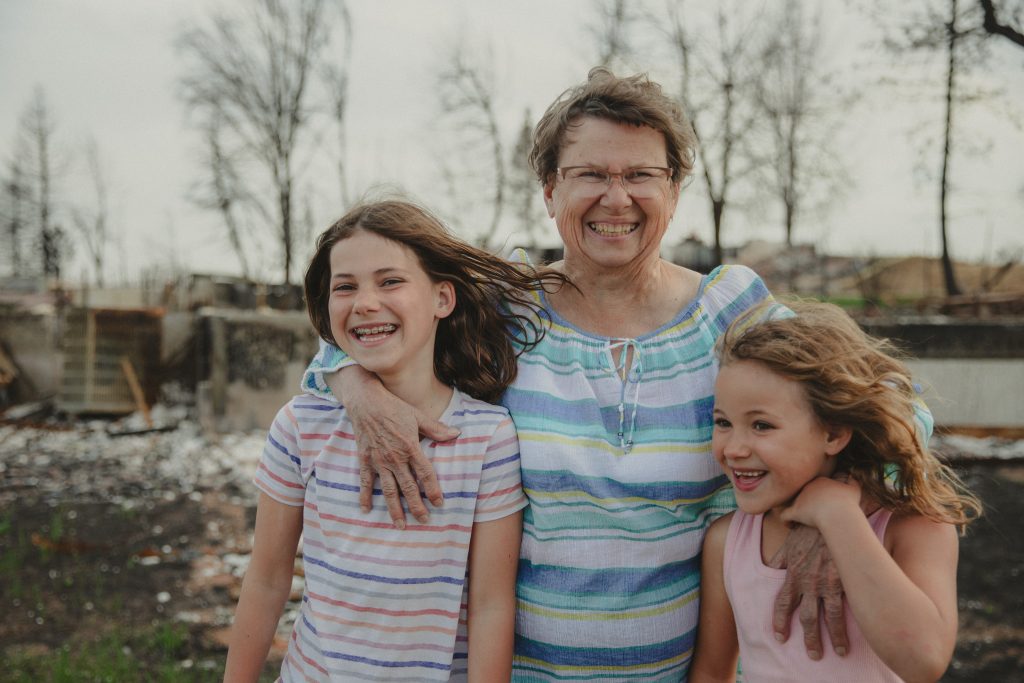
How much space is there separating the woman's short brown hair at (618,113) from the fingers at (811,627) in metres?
1.25

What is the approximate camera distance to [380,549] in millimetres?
1964

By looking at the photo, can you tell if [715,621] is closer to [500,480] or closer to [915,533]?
[915,533]

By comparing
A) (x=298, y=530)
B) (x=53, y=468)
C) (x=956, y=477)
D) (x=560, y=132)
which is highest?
(x=560, y=132)

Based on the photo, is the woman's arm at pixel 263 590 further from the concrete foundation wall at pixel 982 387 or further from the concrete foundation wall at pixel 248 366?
the concrete foundation wall at pixel 982 387

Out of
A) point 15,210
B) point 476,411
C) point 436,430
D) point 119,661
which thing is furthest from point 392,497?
point 15,210

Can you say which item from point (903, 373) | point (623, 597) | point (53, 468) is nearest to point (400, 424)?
point (623, 597)

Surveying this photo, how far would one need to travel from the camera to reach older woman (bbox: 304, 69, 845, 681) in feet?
6.68

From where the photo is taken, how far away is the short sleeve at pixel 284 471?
2078mm

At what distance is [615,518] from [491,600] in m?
0.39

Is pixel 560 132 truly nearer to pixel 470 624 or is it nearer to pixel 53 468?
pixel 470 624

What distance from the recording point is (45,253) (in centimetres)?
3203

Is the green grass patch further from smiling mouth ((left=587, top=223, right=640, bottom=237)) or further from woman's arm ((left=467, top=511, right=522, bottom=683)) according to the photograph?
smiling mouth ((left=587, top=223, right=640, bottom=237))

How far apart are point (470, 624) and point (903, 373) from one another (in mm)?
1304

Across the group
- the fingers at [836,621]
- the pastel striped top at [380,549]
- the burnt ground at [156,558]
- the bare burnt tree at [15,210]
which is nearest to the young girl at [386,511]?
the pastel striped top at [380,549]
